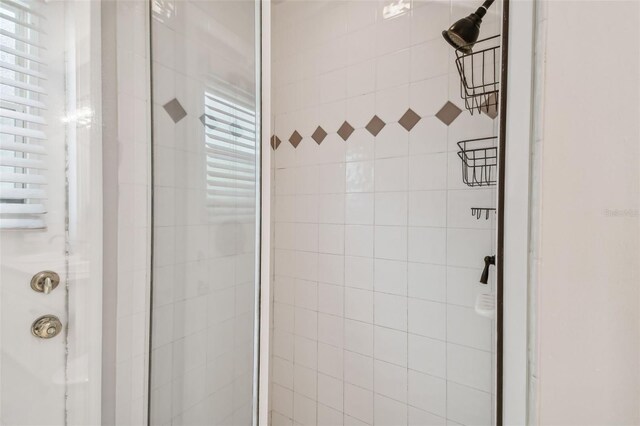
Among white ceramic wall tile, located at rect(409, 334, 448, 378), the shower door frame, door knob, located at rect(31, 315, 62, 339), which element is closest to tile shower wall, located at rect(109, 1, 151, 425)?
door knob, located at rect(31, 315, 62, 339)

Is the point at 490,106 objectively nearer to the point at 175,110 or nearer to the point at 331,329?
the point at 175,110

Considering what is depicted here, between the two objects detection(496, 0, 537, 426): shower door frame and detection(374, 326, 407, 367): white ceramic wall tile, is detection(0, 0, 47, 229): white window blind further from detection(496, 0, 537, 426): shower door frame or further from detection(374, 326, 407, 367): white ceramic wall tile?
detection(374, 326, 407, 367): white ceramic wall tile

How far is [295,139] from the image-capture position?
1659mm

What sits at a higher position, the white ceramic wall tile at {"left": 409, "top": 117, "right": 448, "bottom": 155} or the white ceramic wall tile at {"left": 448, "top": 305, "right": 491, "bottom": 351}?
the white ceramic wall tile at {"left": 409, "top": 117, "right": 448, "bottom": 155}

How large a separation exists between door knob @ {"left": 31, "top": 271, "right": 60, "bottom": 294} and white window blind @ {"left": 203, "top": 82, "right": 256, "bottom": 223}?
369 mm

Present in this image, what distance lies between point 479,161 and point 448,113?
0.23 meters

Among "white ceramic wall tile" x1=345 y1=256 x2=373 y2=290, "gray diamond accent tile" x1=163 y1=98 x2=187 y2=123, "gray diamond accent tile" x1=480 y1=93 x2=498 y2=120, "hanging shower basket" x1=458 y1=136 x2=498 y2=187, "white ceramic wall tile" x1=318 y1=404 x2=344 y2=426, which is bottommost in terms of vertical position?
"white ceramic wall tile" x1=318 y1=404 x2=344 y2=426

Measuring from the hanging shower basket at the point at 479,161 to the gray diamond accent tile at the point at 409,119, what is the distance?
21 centimetres

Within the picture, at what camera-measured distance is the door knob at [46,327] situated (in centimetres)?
68

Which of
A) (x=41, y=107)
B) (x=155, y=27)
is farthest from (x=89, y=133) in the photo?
(x=155, y=27)

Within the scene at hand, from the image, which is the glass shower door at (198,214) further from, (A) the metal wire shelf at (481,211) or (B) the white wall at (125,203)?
(A) the metal wire shelf at (481,211)

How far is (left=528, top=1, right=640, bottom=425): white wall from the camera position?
315 millimetres

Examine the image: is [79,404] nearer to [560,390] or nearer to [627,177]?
[560,390]

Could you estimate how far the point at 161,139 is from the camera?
30.9 inches
